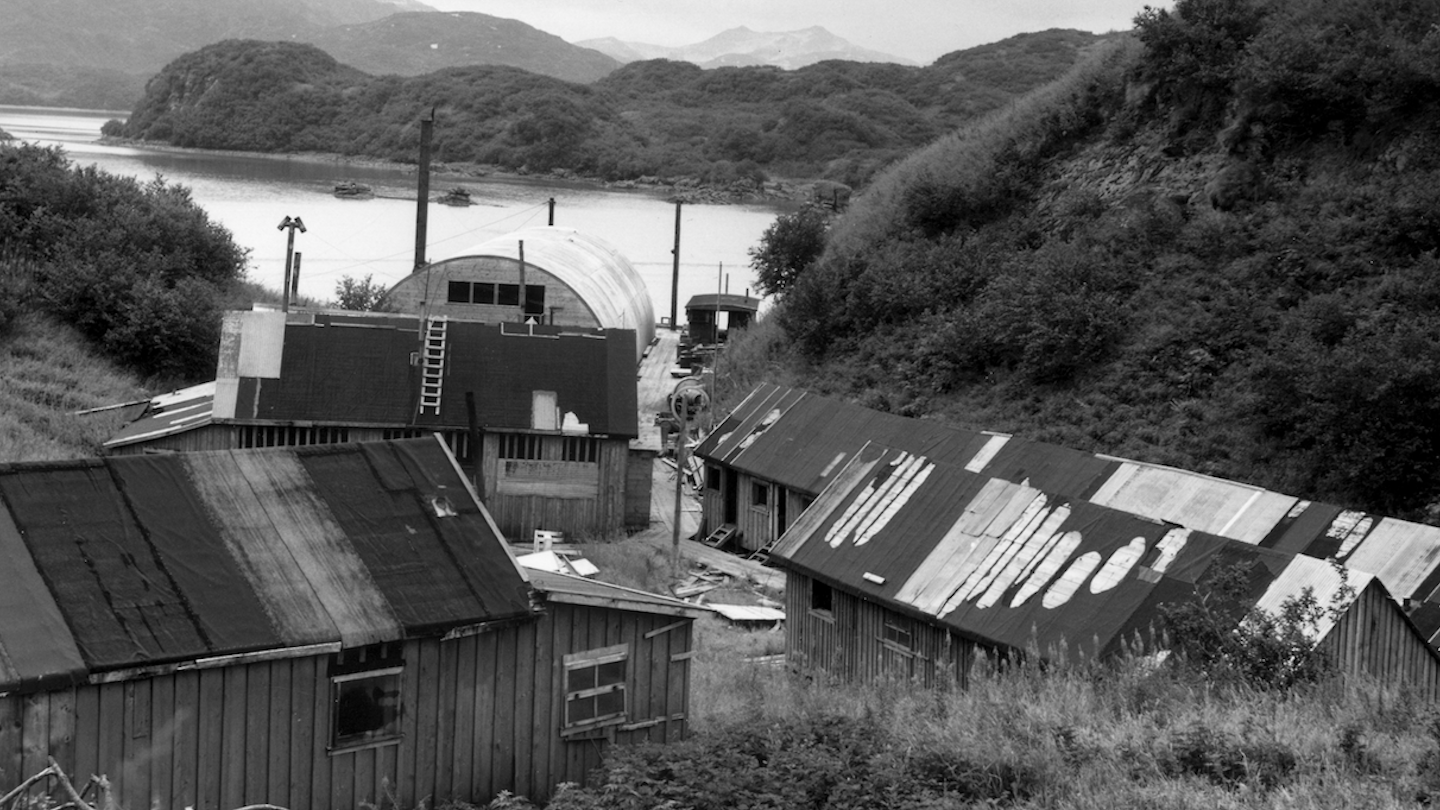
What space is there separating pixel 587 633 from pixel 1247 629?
586cm

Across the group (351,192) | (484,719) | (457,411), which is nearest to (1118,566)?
(484,719)

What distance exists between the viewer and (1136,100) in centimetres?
3753

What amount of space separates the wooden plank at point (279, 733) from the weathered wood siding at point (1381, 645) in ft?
30.1

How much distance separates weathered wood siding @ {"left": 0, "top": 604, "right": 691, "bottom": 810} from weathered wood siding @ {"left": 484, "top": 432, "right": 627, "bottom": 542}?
39.4 feet

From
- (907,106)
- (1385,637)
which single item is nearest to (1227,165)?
(1385,637)

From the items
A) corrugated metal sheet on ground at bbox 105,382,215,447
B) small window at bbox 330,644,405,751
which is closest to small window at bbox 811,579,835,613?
small window at bbox 330,644,405,751

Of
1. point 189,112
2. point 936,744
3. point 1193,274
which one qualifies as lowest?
point 936,744

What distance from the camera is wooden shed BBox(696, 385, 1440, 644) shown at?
16.5 m

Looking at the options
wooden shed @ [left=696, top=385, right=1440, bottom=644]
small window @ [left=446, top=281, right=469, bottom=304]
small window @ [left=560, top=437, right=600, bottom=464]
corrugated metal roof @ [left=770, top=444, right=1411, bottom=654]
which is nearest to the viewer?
corrugated metal roof @ [left=770, top=444, right=1411, bottom=654]

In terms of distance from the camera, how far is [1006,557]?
51.0 feet

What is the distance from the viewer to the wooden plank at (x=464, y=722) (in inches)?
444

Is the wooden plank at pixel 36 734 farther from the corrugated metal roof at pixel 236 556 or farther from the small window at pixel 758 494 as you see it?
the small window at pixel 758 494

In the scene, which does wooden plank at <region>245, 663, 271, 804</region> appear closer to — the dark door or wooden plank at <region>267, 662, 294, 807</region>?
wooden plank at <region>267, 662, 294, 807</region>

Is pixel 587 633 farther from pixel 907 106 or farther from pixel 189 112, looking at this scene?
pixel 189 112
